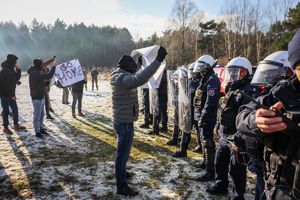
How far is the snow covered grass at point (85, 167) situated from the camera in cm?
493

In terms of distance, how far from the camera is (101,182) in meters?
5.35

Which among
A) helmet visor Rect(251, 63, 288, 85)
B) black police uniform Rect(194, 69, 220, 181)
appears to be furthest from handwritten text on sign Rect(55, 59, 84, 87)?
helmet visor Rect(251, 63, 288, 85)

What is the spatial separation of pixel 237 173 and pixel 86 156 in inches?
150

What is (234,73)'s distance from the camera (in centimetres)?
455

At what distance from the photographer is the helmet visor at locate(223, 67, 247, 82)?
4324 millimetres

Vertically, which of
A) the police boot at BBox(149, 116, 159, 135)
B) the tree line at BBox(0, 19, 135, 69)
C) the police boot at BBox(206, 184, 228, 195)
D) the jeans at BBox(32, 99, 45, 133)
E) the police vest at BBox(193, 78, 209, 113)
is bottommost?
the police boot at BBox(206, 184, 228, 195)

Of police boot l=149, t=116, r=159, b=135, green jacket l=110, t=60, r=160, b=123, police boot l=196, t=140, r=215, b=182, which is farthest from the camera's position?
police boot l=149, t=116, r=159, b=135

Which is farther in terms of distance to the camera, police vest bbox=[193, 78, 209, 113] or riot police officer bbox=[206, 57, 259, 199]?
police vest bbox=[193, 78, 209, 113]

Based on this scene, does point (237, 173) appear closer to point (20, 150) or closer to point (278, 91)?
point (278, 91)

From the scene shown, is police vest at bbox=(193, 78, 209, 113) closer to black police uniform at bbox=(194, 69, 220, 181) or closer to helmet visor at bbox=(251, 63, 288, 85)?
black police uniform at bbox=(194, 69, 220, 181)

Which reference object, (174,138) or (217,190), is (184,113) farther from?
(217,190)

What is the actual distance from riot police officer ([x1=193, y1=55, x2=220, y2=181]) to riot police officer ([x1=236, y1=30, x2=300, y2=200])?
10.2 ft

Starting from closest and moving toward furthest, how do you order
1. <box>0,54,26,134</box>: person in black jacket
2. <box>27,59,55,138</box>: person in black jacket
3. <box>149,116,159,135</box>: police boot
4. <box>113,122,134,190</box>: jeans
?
1. <box>113,122,134,190</box>: jeans
2. <box>27,59,55,138</box>: person in black jacket
3. <box>0,54,26,134</box>: person in black jacket
4. <box>149,116,159,135</box>: police boot

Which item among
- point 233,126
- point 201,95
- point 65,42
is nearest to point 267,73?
point 233,126
